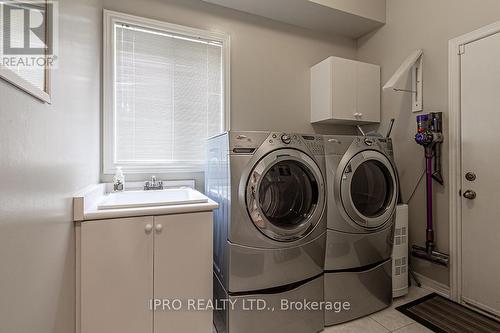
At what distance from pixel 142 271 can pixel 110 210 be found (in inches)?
14.6

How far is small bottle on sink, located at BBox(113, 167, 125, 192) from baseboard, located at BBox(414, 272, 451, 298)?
2676 mm

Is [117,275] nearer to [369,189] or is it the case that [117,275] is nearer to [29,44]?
[29,44]

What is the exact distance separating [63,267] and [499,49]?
2904 millimetres

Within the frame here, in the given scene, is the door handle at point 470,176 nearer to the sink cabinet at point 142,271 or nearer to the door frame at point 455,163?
the door frame at point 455,163

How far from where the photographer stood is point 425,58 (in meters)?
2.20

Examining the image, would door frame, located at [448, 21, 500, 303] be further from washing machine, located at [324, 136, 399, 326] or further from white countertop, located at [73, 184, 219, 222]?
white countertop, located at [73, 184, 219, 222]

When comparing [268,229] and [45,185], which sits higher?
[45,185]

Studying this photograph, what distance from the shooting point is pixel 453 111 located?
197cm

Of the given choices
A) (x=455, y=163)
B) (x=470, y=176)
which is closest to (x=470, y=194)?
(x=470, y=176)

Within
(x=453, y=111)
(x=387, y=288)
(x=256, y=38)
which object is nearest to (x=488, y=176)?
(x=453, y=111)

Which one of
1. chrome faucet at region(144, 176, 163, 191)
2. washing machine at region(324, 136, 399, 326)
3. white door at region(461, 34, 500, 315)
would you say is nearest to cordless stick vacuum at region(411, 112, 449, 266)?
white door at region(461, 34, 500, 315)

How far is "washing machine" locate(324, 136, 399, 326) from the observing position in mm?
1670

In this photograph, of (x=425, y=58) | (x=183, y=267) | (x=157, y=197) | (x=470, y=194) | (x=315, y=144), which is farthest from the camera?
(x=425, y=58)

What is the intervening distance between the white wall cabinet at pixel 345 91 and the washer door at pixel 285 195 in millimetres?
1051
